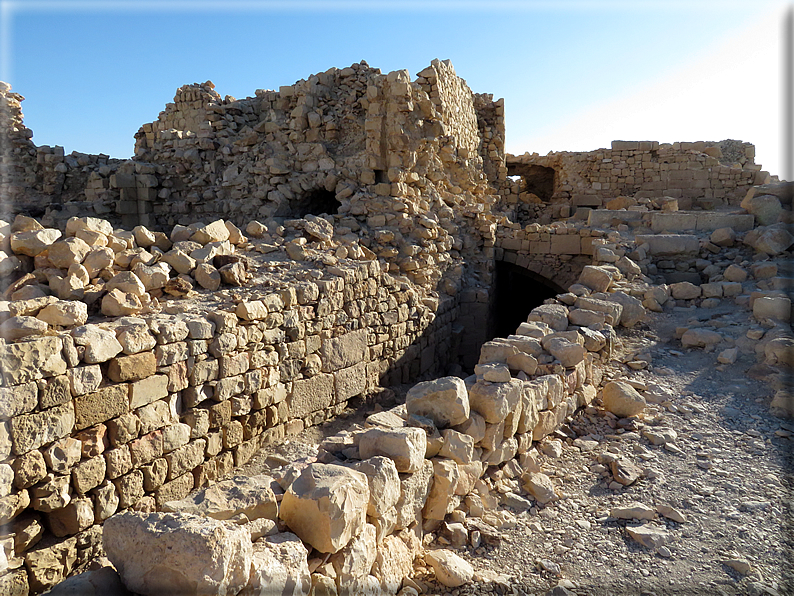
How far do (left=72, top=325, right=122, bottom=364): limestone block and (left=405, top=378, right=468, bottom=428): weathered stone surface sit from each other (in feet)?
7.33

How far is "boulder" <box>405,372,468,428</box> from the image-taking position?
3.55m

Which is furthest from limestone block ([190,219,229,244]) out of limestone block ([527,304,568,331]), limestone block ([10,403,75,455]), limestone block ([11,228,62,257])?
limestone block ([527,304,568,331])

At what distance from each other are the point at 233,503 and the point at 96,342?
6.36 ft

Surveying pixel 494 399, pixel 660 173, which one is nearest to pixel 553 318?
pixel 494 399

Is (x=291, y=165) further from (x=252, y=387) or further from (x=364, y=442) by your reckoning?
(x=364, y=442)

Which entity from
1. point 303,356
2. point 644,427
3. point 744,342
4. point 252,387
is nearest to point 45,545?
point 252,387

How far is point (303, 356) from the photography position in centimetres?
592

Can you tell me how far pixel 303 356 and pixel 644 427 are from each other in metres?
3.48

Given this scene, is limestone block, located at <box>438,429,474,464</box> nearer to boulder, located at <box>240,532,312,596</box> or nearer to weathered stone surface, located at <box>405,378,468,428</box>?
weathered stone surface, located at <box>405,378,468,428</box>

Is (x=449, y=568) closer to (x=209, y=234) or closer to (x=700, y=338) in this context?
(x=700, y=338)

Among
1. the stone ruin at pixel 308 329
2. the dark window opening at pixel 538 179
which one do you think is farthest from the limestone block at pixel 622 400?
the dark window opening at pixel 538 179

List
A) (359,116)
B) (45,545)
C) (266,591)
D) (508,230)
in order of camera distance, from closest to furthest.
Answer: (266,591), (45,545), (359,116), (508,230)

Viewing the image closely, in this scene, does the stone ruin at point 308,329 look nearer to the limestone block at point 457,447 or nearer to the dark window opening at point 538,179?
the limestone block at point 457,447

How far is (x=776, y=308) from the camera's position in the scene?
5.57 m
